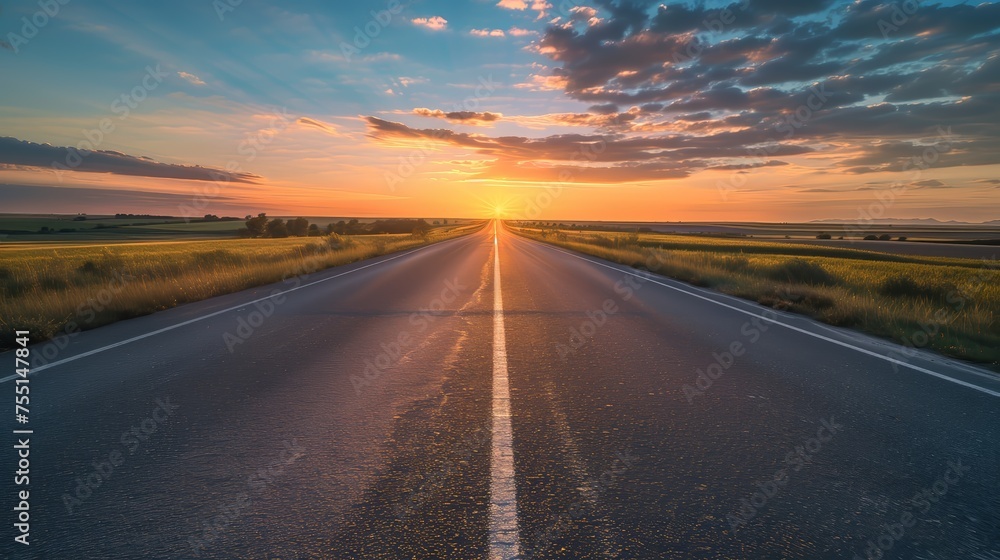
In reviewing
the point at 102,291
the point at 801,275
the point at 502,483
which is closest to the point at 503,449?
the point at 502,483

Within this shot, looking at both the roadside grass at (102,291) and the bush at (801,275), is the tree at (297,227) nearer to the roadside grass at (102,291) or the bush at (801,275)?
the roadside grass at (102,291)

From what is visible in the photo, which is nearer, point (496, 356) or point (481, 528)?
point (481, 528)

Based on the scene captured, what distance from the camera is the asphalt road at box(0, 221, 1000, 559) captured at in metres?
2.65

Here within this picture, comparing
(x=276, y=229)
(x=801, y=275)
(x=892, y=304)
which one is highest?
(x=276, y=229)

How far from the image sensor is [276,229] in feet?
320

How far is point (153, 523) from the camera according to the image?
109 inches

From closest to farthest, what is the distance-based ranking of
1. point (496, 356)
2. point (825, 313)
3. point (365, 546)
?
point (365, 546) < point (496, 356) < point (825, 313)

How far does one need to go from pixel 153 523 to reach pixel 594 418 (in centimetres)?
314

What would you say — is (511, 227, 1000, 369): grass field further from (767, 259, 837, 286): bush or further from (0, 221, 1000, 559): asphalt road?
(0, 221, 1000, 559): asphalt road

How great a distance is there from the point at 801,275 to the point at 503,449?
1839cm

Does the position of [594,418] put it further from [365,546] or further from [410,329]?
[410,329]

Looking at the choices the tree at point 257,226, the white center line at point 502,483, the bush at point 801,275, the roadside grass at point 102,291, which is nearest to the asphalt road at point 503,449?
the white center line at point 502,483

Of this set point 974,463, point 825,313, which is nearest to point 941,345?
point 825,313

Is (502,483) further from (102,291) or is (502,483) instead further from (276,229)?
(276,229)
